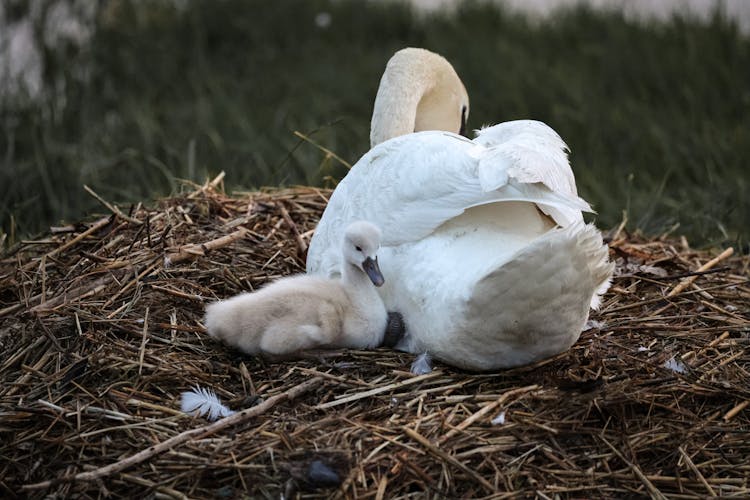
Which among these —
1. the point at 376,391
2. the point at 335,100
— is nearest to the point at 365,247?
the point at 376,391

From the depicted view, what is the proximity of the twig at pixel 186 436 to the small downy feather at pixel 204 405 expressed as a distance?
13cm

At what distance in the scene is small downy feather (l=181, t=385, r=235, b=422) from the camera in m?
4.15

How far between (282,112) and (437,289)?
5.47 meters

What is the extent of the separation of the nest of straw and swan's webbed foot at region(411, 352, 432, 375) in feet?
0.17

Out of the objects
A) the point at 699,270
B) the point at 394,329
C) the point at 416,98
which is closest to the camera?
the point at 394,329

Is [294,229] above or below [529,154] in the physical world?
below

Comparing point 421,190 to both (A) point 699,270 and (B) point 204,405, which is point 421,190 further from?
(A) point 699,270

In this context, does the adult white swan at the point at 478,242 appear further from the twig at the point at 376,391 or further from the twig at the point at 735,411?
the twig at the point at 735,411

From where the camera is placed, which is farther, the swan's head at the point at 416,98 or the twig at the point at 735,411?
the swan's head at the point at 416,98

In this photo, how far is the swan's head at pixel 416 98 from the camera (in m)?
5.80

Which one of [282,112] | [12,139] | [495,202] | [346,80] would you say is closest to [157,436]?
[495,202]

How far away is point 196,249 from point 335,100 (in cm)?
470

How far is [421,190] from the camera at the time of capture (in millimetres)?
4449

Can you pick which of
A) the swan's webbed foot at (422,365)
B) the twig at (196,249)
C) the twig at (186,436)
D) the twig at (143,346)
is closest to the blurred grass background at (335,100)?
the twig at (196,249)
